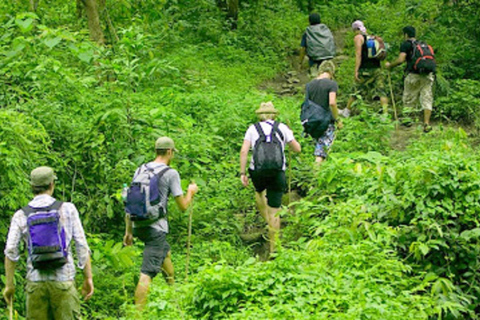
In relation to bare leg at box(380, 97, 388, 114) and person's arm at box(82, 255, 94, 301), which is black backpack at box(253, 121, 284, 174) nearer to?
person's arm at box(82, 255, 94, 301)

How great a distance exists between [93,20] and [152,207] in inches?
264

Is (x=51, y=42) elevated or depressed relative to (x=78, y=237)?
elevated

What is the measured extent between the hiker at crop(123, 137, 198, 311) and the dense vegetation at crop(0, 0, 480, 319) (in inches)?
15.7

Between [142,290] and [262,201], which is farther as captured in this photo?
[262,201]

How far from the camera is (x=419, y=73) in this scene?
1279cm

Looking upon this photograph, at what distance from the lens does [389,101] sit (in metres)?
14.2

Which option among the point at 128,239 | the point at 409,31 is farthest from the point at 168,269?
the point at 409,31

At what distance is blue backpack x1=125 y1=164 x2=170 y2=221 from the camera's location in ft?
23.5

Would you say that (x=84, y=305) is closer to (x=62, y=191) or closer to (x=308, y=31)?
(x=62, y=191)

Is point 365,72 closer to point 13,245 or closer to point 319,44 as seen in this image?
point 319,44

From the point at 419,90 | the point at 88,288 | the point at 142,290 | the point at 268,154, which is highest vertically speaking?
the point at 268,154

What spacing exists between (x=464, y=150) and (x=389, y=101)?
16.4 feet

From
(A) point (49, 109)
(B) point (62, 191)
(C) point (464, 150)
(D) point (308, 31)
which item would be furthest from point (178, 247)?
(D) point (308, 31)

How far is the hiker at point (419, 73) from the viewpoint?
12680mm
